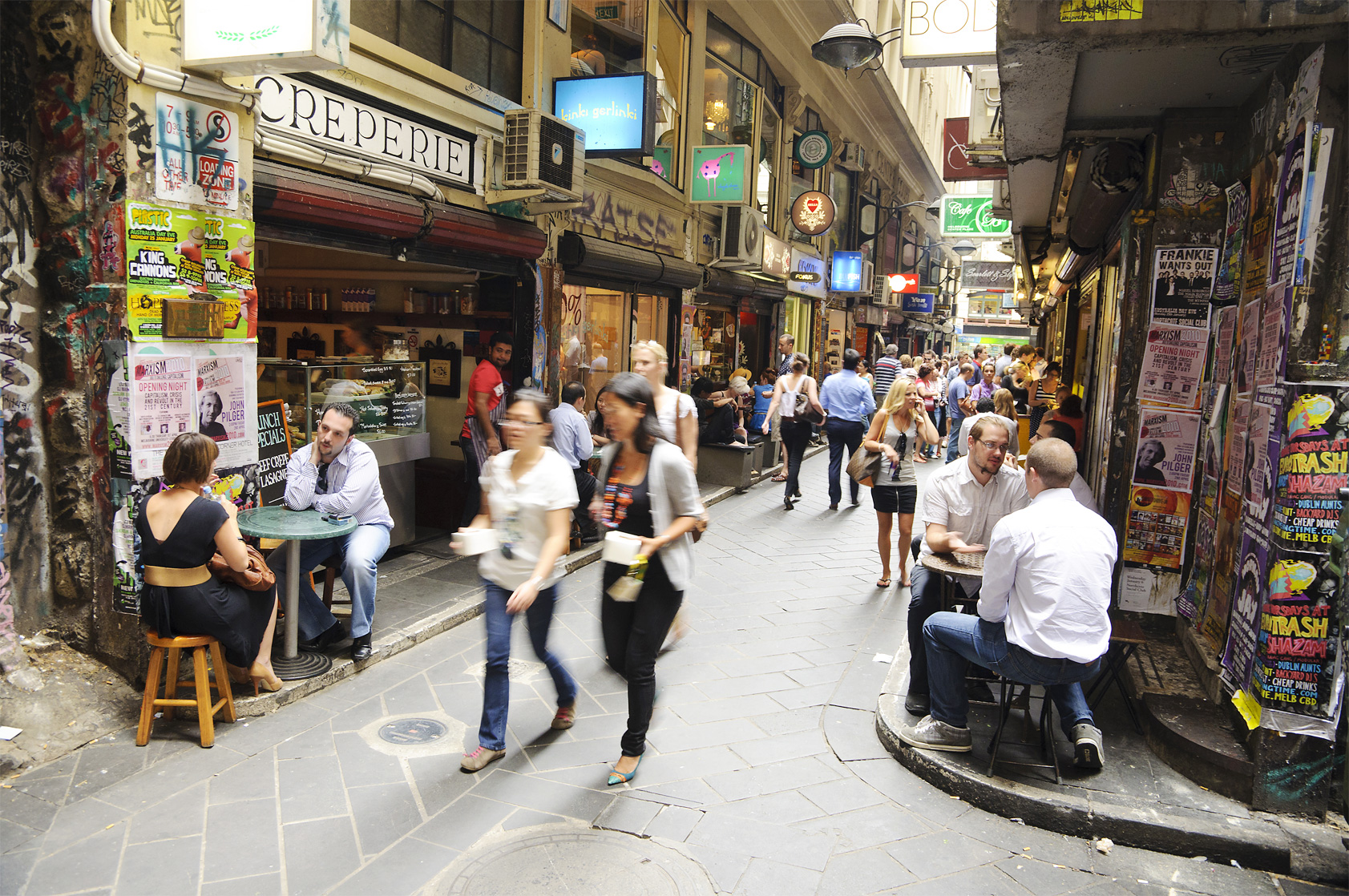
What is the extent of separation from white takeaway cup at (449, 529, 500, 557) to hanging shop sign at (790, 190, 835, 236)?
14.3m

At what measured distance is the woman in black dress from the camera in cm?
411

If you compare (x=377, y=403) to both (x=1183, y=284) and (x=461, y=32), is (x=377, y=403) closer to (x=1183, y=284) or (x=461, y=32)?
(x=461, y=32)

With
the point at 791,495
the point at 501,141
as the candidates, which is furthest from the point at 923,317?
the point at 501,141

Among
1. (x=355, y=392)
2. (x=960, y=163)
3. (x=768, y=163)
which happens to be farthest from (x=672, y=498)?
(x=768, y=163)

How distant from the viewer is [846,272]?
70.7 feet

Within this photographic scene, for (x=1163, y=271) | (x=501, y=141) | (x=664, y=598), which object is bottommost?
(x=664, y=598)

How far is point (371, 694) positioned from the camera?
16.1ft

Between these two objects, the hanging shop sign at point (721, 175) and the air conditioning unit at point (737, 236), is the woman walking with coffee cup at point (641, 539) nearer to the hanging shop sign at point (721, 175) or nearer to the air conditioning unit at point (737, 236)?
the hanging shop sign at point (721, 175)

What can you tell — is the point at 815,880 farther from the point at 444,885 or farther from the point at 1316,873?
the point at 1316,873

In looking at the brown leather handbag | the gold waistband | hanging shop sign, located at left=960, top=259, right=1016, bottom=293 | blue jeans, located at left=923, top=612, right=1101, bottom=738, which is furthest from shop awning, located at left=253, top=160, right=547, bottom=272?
hanging shop sign, located at left=960, top=259, right=1016, bottom=293

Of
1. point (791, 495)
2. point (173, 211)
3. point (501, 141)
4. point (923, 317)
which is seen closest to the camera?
point (173, 211)

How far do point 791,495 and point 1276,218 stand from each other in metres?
6.86

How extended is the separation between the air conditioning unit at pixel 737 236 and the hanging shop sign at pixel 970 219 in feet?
12.8

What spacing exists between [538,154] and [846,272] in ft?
48.2
